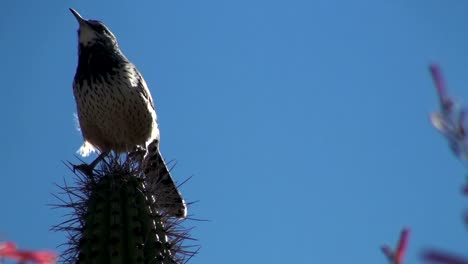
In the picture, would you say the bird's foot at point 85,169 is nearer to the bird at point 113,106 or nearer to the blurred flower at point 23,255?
the bird at point 113,106

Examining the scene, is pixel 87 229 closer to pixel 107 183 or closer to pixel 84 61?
pixel 107 183

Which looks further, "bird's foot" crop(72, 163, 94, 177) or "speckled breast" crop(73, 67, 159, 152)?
"speckled breast" crop(73, 67, 159, 152)

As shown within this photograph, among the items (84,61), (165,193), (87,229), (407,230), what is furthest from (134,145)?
(407,230)

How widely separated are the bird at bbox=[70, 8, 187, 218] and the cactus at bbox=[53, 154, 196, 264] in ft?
7.31

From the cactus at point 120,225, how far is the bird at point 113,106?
2227 millimetres

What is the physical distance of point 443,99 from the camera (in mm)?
604

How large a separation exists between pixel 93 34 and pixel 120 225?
4.30 meters

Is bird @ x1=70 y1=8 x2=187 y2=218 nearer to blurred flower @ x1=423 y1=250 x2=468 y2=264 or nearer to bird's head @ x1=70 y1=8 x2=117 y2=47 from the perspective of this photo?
bird's head @ x1=70 y1=8 x2=117 y2=47

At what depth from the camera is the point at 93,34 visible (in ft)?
23.9

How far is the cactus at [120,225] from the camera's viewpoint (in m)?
3.26

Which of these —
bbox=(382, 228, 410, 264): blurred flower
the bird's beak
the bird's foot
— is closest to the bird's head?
the bird's beak

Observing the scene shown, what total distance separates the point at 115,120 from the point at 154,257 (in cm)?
313

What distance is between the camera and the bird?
20.9 feet

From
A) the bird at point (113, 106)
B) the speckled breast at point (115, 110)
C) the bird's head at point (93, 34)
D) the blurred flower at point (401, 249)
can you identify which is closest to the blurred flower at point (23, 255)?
the blurred flower at point (401, 249)
